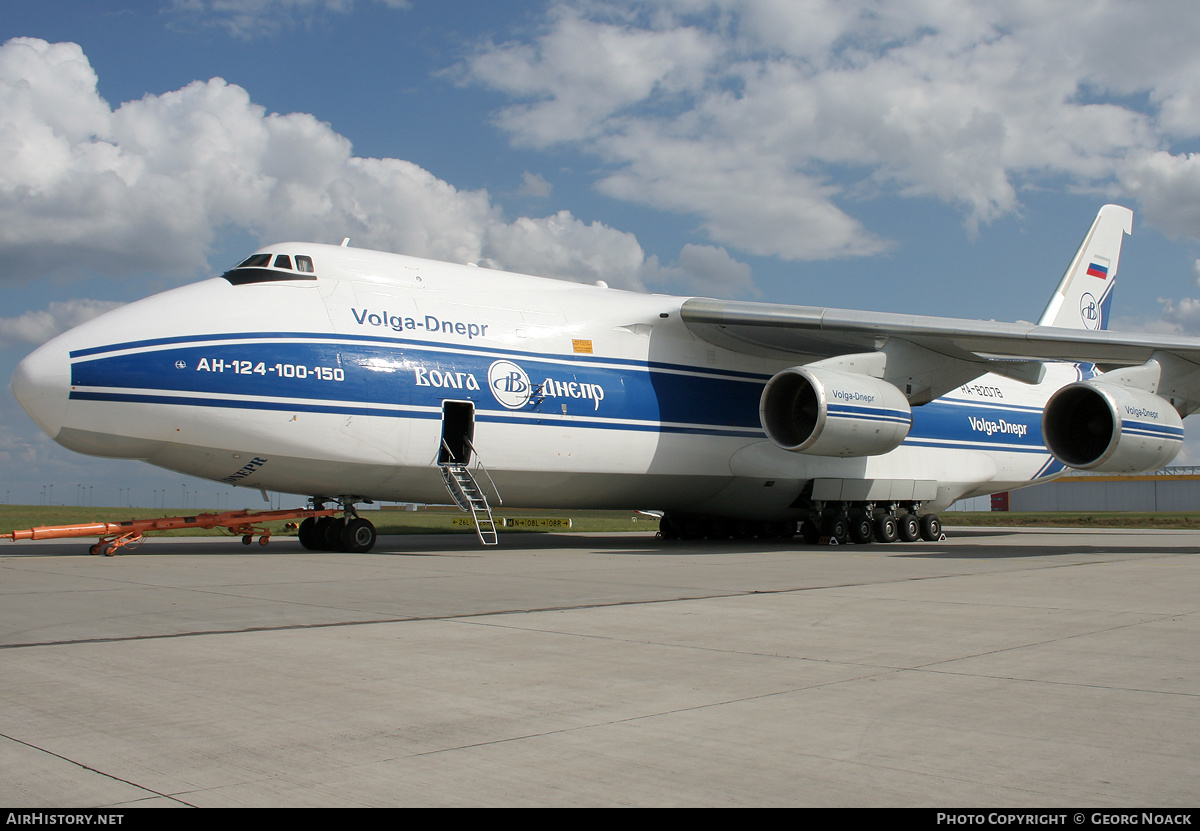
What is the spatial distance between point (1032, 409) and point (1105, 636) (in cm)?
1679

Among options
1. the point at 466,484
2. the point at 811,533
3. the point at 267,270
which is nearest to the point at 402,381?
the point at 466,484

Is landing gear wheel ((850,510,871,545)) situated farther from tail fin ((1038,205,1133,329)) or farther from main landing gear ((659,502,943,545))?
tail fin ((1038,205,1133,329))

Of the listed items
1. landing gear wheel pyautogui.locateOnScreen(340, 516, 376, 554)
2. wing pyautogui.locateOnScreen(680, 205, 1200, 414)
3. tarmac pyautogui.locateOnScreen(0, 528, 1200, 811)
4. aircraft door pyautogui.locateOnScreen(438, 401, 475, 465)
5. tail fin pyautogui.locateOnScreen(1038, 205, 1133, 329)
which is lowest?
tarmac pyautogui.locateOnScreen(0, 528, 1200, 811)

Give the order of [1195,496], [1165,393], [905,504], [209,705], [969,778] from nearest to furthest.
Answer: [969,778] → [209,705] → [1165,393] → [905,504] → [1195,496]

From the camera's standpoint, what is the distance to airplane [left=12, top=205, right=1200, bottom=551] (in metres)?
12.0

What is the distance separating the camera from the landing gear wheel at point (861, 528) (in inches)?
703

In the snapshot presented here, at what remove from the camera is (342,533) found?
1389cm

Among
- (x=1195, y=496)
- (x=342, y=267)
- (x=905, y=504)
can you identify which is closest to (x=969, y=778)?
(x=342, y=267)

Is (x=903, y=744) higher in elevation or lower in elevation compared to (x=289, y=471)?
lower

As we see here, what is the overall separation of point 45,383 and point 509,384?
588 centimetres

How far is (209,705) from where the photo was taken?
4.09 m

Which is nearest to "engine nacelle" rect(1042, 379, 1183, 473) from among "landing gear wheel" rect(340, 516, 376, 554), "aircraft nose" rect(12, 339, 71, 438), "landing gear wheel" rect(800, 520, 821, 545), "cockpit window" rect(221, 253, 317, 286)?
"landing gear wheel" rect(800, 520, 821, 545)

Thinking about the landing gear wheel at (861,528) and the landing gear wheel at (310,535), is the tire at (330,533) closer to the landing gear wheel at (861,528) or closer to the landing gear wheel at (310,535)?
the landing gear wheel at (310,535)
